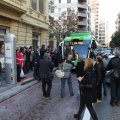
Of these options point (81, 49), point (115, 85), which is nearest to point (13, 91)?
point (115, 85)

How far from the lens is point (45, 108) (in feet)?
28.9

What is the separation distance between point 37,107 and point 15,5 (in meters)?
11.1

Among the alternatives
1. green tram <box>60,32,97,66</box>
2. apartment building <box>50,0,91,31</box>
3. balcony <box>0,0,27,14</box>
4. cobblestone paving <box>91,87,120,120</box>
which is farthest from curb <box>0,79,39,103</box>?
apartment building <box>50,0,91,31</box>

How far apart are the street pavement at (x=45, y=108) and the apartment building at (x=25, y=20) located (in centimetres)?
804

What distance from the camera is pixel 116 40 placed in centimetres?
8188

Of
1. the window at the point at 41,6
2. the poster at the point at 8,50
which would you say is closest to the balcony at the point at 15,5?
the poster at the point at 8,50

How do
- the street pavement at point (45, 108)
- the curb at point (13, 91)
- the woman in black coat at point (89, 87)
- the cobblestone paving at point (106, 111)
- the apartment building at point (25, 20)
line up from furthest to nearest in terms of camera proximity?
the apartment building at point (25, 20)
the curb at point (13, 91)
the street pavement at point (45, 108)
the cobblestone paving at point (106, 111)
the woman in black coat at point (89, 87)

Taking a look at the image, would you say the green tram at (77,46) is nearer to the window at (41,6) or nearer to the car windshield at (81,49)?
the car windshield at (81,49)

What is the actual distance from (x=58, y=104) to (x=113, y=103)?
6.12 feet

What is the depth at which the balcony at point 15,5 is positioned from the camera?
16756mm

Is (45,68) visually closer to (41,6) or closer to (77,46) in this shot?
(77,46)

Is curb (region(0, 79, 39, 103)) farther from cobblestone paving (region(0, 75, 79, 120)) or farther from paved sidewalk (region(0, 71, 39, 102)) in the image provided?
cobblestone paving (region(0, 75, 79, 120))

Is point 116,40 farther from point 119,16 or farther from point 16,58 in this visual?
point 16,58

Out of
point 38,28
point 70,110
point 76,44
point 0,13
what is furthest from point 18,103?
point 38,28
